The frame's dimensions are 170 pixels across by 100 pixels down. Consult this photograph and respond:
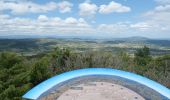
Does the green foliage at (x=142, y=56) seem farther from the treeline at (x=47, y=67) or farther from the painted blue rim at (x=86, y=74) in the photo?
the painted blue rim at (x=86, y=74)

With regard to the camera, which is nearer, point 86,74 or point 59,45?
point 86,74

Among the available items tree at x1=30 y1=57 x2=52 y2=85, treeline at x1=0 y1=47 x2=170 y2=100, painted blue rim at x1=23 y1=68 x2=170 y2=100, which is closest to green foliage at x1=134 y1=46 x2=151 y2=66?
treeline at x1=0 y1=47 x2=170 y2=100

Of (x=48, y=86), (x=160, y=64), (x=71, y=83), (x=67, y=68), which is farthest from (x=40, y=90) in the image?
(x=160, y=64)

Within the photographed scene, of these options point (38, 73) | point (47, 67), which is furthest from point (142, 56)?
point (38, 73)

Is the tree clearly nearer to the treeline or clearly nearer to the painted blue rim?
the treeline

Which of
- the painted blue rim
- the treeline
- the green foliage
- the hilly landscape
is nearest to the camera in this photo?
the painted blue rim

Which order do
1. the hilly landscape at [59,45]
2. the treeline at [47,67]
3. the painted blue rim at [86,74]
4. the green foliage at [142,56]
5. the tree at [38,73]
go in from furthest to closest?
the hilly landscape at [59,45]
the green foliage at [142,56]
the tree at [38,73]
the treeline at [47,67]
the painted blue rim at [86,74]

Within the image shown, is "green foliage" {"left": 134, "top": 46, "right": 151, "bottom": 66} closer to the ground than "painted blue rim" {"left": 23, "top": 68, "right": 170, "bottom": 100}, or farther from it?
closer to the ground

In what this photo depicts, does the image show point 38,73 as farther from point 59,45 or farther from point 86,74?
point 59,45

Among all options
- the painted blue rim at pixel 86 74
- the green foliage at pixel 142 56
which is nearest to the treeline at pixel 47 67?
the green foliage at pixel 142 56

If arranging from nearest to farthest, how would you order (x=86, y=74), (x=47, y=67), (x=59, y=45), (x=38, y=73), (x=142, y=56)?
(x=86, y=74) → (x=38, y=73) → (x=47, y=67) → (x=142, y=56) → (x=59, y=45)

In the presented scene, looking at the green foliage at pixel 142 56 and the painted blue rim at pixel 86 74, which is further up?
the painted blue rim at pixel 86 74
